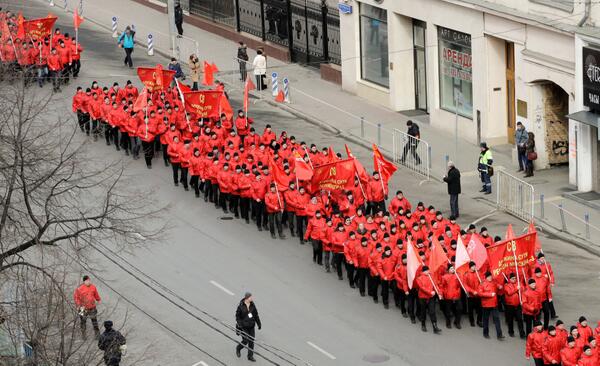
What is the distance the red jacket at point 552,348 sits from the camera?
102 feet

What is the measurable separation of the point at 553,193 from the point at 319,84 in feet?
44.4

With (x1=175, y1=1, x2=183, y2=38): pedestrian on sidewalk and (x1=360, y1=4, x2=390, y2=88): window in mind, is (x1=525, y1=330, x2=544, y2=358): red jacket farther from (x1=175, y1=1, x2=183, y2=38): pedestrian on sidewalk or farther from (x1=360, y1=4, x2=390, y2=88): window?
(x1=175, y1=1, x2=183, y2=38): pedestrian on sidewalk

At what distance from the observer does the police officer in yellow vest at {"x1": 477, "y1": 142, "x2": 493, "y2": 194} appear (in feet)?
137

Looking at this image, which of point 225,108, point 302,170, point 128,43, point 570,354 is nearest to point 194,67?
point 128,43

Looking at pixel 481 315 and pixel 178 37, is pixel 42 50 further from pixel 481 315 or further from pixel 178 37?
pixel 481 315

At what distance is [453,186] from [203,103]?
26.7ft

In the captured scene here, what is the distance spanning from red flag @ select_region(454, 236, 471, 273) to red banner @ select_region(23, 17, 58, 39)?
68.5ft

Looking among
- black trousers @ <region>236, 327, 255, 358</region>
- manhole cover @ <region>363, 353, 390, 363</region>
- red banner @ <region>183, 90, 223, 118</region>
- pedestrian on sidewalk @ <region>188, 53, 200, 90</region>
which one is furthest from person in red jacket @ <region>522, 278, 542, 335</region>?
pedestrian on sidewalk @ <region>188, 53, 200, 90</region>

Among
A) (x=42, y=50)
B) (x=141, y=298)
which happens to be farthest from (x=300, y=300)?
(x=42, y=50)

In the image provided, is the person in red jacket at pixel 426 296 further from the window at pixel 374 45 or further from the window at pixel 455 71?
the window at pixel 374 45

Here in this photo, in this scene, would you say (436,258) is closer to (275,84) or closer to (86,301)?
(86,301)

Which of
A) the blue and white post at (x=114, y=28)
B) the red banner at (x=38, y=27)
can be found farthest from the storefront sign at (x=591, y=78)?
the blue and white post at (x=114, y=28)

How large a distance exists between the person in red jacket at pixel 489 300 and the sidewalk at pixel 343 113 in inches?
204

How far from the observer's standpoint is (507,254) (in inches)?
1325
